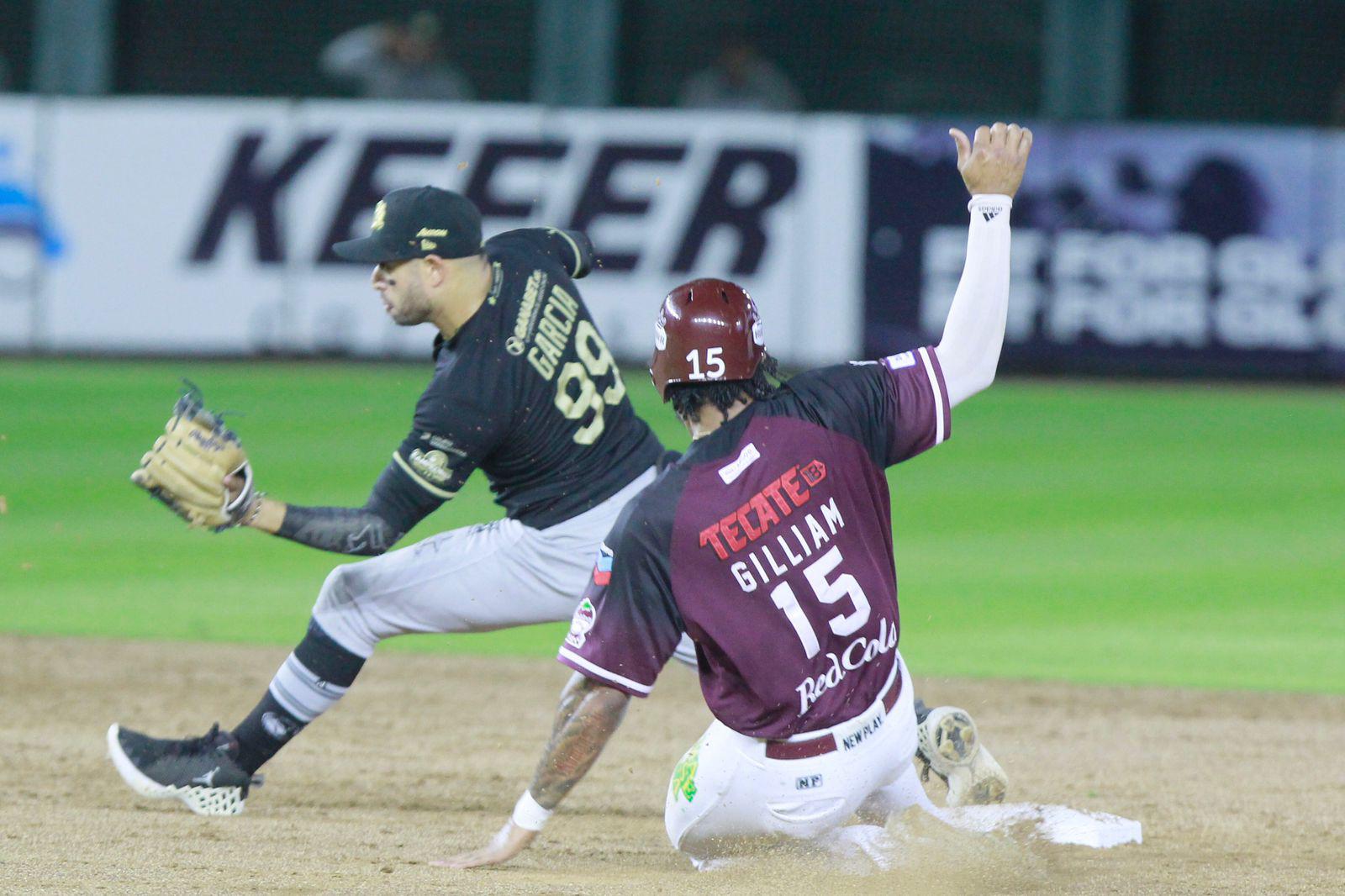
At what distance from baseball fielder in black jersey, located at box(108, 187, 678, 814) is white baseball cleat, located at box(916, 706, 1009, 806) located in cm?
116

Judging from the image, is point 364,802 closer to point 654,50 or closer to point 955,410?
point 955,410

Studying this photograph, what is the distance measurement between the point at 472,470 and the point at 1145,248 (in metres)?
11.2

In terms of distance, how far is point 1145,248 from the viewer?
15594 millimetres

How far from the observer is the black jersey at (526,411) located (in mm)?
5309

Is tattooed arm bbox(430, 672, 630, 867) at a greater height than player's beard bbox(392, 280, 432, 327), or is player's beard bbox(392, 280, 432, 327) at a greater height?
player's beard bbox(392, 280, 432, 327)

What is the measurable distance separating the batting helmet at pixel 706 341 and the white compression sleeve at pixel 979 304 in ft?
1.61

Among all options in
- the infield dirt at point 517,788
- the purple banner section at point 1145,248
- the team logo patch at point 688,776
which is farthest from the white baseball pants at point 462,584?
the purple banner section at point 1145,248

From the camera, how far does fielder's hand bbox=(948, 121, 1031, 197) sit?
461 cm

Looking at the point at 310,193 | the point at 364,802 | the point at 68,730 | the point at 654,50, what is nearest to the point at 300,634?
the point at 68,730

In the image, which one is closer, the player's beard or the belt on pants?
the belt on pants

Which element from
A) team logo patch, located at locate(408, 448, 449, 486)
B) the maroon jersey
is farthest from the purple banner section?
the maroon jersey

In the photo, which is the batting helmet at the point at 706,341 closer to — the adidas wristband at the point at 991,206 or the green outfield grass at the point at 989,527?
the adidas wristband at the point at 991,206

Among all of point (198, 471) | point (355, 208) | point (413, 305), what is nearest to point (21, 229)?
point (355, 208)

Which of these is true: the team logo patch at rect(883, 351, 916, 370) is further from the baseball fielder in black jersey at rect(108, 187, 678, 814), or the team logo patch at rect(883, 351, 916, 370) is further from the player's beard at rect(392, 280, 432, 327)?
the player's beard at rect(392, 280, 432, 327)
